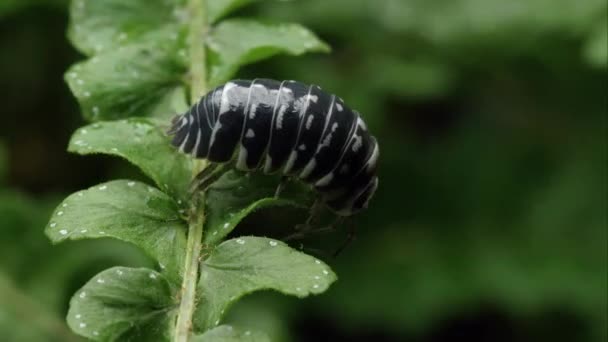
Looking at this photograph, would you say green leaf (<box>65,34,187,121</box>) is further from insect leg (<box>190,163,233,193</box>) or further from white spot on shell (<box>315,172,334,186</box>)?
white spot on shell (<box>315,172,334,186</box>)

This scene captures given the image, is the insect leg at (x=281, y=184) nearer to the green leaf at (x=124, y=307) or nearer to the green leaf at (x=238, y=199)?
the green leaf at (x=238, y=199)

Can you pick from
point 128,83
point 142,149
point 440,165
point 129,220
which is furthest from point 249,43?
point 440,165

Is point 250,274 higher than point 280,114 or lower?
lower

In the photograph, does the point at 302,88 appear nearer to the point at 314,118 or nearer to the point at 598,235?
the point at 314,118

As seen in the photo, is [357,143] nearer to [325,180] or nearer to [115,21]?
[325,180]

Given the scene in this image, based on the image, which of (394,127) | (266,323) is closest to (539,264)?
(394,127)

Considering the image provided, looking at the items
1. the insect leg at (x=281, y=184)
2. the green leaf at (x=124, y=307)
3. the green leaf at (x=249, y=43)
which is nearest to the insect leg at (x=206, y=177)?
the insect leg at (x=281, y=184)
